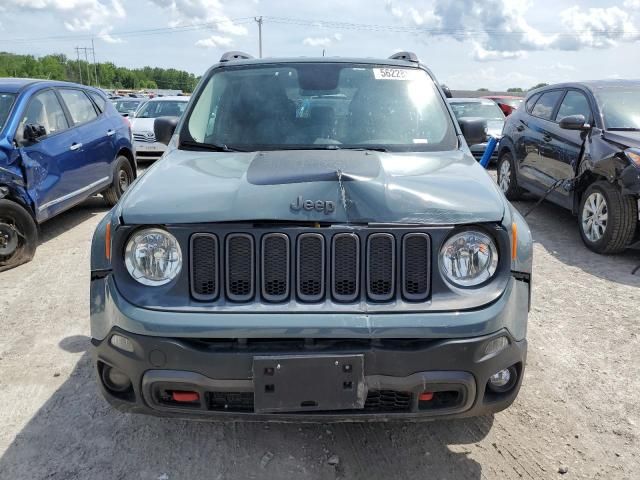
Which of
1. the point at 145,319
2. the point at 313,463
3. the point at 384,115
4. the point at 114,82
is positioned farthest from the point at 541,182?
the point at 114,82

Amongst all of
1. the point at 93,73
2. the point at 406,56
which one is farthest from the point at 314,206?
the point at 93,73

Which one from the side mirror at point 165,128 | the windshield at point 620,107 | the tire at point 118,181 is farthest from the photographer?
the tire at point 118,181

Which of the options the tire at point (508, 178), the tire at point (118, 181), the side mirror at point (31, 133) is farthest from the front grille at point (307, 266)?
the tire at point (508, 178)

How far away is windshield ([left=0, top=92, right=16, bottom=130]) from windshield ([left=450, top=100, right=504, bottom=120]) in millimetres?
9941

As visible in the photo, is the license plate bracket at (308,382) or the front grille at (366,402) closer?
the license plate bracket at (308,382)

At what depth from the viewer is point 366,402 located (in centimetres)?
233

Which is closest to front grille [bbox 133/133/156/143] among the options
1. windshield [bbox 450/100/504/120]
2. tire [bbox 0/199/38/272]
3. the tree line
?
tire [bbox 0/199/38/272]

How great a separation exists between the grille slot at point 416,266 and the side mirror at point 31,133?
5.06m

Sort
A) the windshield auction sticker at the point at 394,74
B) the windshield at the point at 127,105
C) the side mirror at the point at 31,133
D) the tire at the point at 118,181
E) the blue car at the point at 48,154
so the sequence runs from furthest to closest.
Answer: the windshield at the point at 127,105 < the tire at the point at 118,181 < the side mirror at the point at 31,133 < the blue car at the point at 48,154 < the windshield auction sticker at the point at 394,74

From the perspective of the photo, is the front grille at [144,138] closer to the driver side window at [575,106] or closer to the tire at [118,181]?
the tire at [118,181]

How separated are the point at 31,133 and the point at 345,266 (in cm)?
494

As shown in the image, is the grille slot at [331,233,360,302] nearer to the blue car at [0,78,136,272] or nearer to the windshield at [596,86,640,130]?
the blue car at [0,78,136,272]

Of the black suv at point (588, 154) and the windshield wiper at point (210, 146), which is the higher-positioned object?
the windshield wiper at point (210, 146)

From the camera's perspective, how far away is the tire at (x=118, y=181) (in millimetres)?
8090
